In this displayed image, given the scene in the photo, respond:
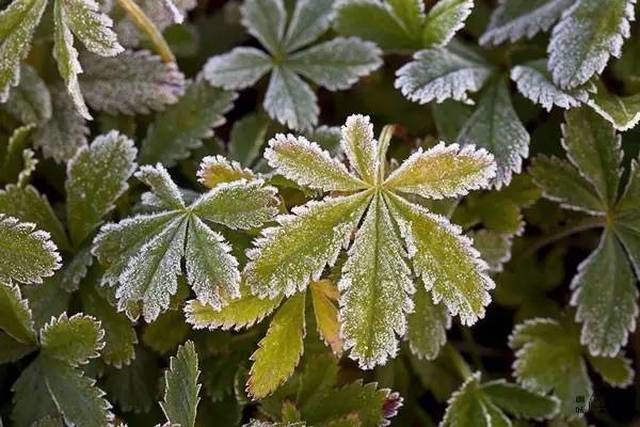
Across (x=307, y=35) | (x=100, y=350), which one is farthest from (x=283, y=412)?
(x=307, y=35)

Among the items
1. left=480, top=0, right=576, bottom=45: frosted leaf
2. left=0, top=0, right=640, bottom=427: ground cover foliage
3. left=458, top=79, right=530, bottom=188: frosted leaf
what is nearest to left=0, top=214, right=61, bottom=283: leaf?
left=0, top=0, right=640, bottom=427: ground cover foliage

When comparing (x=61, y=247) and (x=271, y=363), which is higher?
(x=61, y=247)

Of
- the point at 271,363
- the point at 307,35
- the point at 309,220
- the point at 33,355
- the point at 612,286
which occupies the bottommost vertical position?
the point at 612,286

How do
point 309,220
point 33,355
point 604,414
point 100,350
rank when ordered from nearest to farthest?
1. point 309,220
2. point 100,350
3. point 33,355
4. point 604,414

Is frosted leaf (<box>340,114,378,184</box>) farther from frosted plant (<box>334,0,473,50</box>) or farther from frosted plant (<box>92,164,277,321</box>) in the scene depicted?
frosted plant (<box>334,0,473,50</box>)

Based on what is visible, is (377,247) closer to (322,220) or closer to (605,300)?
(322,220)

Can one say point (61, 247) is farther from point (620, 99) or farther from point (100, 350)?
point (620, 99)

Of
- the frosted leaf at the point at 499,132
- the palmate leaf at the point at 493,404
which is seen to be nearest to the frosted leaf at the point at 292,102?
the frosted leaf at the point at 499,132
